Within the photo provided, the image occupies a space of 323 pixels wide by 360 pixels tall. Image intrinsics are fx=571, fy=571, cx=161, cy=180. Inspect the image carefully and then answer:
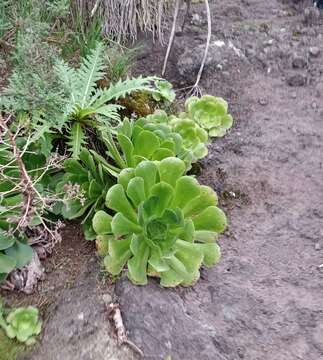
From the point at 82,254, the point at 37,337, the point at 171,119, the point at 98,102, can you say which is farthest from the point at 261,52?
the point at 37,337

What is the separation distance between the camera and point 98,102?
8.18 feet

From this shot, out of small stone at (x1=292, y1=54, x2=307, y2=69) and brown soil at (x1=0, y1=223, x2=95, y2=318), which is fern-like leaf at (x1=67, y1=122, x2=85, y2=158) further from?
small stone at (x1=292, y1=54, x2=307, y2=69)

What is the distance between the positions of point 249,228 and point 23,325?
107cm

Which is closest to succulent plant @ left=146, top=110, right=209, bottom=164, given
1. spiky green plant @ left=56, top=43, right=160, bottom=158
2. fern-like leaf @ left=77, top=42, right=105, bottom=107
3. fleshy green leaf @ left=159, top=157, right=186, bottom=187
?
spiky green plant @ left=56, top=43, right=160, bottom=158

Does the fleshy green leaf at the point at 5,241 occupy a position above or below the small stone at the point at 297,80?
below

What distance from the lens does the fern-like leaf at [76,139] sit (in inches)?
91.0

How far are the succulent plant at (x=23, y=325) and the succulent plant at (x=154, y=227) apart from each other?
32cm

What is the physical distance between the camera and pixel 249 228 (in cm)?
252

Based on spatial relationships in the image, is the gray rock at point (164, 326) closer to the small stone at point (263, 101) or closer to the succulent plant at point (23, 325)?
the succulent plant at point (23, 325)

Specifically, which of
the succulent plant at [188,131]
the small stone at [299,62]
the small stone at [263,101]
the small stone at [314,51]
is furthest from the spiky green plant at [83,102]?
the small stone at [314,51]

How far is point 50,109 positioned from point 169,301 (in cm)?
93

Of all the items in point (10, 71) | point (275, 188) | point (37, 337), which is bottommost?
point (37, 337)

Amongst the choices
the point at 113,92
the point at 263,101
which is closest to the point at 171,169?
the point at 113,92

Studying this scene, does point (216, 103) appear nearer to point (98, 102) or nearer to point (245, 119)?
point (245, 119)
